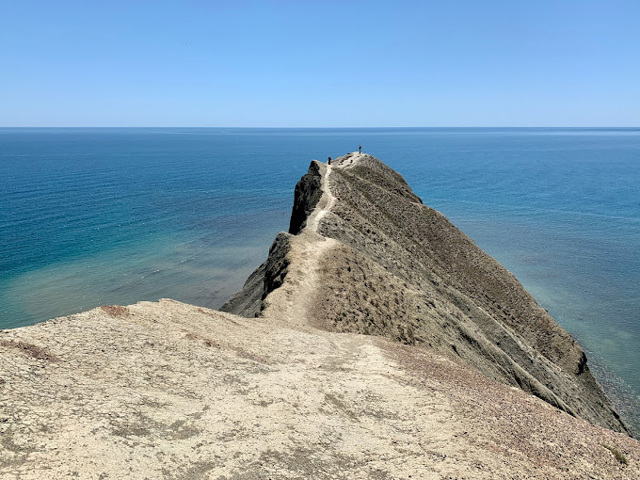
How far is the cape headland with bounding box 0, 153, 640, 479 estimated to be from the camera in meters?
13.3

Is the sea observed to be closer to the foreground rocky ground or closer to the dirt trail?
the dirt trail

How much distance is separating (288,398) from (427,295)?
2411 centimetres

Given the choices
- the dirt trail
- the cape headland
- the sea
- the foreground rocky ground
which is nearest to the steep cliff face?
the cape headland

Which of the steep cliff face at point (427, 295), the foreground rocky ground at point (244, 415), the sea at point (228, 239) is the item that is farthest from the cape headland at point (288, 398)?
the sea at point (228, 239)

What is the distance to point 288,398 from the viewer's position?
18016 mm

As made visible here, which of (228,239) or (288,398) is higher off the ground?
(288,398)

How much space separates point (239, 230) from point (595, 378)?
6520cm

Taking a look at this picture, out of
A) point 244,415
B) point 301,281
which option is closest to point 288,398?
point 244,415

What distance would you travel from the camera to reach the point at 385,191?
201 feet

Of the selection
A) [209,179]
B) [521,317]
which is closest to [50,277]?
[521,317]

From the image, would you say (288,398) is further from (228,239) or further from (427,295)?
(228,239)

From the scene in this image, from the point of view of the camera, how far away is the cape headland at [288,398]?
13305 mm

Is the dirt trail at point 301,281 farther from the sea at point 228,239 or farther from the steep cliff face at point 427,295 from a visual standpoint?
the sea at point 228,239

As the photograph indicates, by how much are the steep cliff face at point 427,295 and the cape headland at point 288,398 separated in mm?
288
